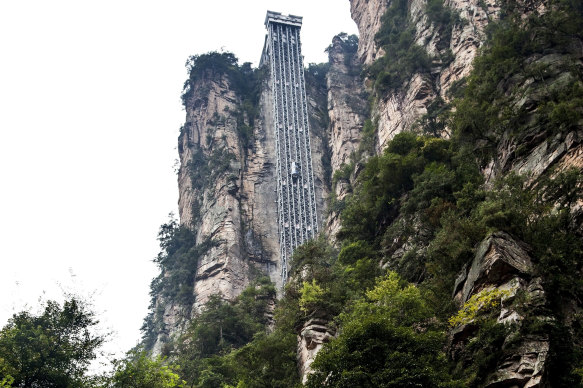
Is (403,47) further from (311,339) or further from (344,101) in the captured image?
(311,339)

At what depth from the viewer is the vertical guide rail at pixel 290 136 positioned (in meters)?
46.1

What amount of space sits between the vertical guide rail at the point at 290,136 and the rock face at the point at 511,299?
98.3 feet

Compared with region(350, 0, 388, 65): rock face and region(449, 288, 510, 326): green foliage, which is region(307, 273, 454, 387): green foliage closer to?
region(449, 288, 510, 326): green foliage

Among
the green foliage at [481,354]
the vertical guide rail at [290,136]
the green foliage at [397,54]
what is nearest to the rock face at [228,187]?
the vertical guide rail at [290,136]

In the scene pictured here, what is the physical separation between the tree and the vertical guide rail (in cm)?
2681

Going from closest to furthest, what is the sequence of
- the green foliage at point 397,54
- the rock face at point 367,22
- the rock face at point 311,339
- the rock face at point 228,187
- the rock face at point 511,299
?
the rock face at point 511,299 < the rock face at point 311,339 < the green foliage at point 397,54 < the rock face at point 228,187 < the rock face at point 367,22

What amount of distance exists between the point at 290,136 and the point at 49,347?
37902 millimetres

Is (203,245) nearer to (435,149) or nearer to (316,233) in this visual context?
(316,233)

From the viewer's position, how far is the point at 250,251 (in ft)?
148

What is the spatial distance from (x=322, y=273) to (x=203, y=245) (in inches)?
932

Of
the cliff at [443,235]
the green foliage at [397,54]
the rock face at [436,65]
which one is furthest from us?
the green foliage at [397,54]

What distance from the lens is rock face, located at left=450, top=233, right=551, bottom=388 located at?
10430 millimetres

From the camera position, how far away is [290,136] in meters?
51.5

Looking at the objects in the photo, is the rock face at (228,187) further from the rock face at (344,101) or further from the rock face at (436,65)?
the rock face at (436,65)
